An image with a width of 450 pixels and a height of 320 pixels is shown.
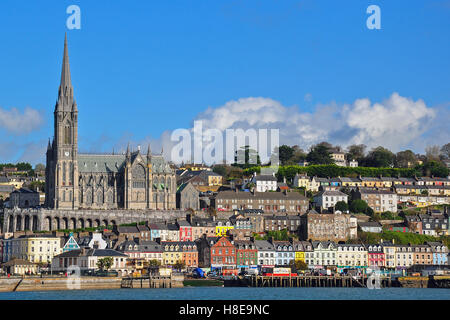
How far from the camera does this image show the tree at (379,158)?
158 meters

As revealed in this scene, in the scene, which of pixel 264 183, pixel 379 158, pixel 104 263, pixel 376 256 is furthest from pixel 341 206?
pixel 104 263

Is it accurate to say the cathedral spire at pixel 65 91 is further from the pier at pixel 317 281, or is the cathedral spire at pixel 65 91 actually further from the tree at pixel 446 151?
the tree at pixel 446 151

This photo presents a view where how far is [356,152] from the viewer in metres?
169

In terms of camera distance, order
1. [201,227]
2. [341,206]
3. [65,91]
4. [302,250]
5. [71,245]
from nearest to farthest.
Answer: [71,245], [302,250], [201,227], [65,91], [341,206]

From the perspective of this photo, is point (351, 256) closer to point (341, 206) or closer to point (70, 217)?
point (341, 206)

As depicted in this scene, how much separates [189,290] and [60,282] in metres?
11.6

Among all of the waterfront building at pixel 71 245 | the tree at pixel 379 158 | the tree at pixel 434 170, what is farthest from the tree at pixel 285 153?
the waterfront building at pixel 71 245

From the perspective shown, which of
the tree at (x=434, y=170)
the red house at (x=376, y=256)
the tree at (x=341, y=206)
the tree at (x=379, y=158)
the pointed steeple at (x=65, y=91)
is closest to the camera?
the red house at (x=376, y=256)

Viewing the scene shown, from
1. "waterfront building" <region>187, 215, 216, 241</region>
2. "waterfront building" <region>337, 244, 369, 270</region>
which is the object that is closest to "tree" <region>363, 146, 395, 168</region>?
"waterfront building" <region>337, 244, 369, 270</region>

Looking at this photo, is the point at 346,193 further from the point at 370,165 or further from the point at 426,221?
the point at 370,165

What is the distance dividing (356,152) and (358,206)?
42851 millimetres

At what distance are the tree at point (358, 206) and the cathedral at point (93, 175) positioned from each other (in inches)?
921

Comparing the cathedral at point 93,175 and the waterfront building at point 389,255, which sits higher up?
the cathedral at point 93,175

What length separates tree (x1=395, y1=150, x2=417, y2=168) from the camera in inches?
6373
